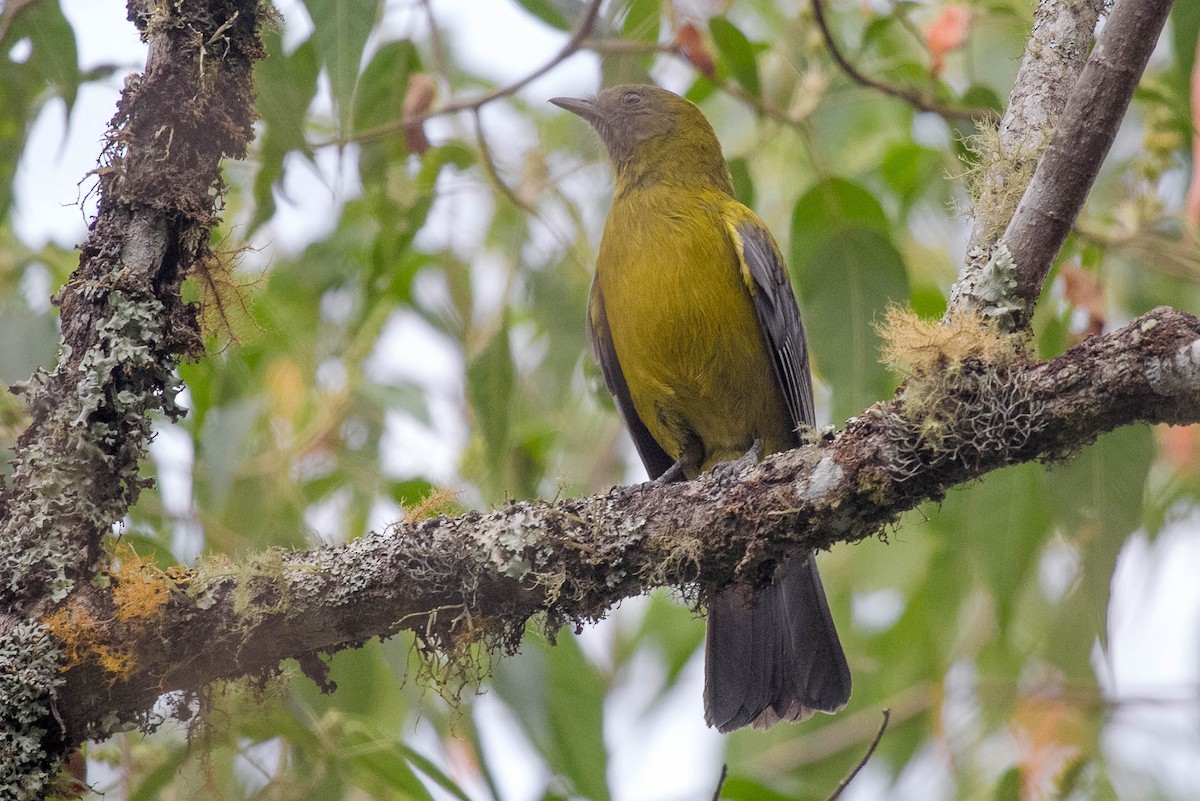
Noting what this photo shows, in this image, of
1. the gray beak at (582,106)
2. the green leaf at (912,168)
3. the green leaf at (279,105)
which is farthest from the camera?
the gray beak at (582,106)

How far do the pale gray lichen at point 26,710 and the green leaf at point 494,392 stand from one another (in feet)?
5.77

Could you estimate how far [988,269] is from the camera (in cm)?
242

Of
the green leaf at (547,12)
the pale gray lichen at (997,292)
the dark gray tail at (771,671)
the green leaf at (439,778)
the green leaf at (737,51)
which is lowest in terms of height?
the green leaf at (439,778)

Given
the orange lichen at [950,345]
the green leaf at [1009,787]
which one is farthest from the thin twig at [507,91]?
the green leaf at [1009,787]

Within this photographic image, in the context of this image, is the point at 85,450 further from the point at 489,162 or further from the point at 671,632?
the point at 671,632

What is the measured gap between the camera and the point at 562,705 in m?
3.71

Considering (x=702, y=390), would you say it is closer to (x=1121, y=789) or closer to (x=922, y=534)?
(x=922, y=534)

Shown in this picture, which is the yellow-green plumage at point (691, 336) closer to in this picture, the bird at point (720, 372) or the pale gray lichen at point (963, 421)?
the bird at point (720, 372)

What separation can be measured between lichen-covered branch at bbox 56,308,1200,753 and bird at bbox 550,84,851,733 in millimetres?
1263

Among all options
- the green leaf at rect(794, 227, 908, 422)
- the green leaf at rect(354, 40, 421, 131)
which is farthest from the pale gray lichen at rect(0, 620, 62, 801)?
the green leaf at rect(794, 227, 908, 422)

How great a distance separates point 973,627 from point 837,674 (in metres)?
2.83

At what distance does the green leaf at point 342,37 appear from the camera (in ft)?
8.80

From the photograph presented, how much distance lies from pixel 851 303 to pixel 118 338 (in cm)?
232

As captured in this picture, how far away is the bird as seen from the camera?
3.68 m
